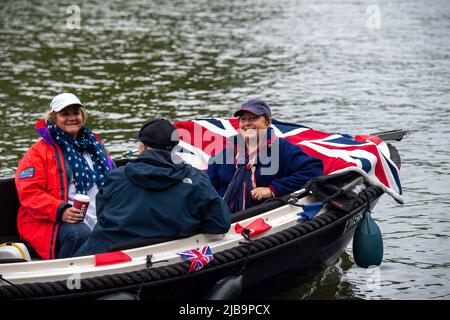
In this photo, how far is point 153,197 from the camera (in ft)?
17.3

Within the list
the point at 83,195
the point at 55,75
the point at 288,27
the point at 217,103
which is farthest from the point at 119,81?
the point at 83,195

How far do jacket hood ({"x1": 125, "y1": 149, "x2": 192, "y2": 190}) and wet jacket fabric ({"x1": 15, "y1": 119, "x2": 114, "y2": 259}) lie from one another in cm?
99

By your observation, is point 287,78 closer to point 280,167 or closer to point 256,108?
point 280,167

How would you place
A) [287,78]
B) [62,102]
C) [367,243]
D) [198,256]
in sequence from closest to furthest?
[198,256] < [62,102] < [367,243] < [287,78]

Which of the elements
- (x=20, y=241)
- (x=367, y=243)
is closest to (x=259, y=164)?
(x=367, y=243)

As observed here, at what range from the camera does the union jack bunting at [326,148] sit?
271 inches

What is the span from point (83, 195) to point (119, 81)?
30.7 feet

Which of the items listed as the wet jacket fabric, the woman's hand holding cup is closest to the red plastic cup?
the woman's hand holding cup

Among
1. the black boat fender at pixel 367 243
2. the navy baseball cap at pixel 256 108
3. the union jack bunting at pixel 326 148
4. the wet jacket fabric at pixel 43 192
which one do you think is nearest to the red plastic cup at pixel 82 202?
the wet jacket fabric at pixel 43 192

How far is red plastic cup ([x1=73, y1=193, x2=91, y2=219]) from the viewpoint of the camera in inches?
231

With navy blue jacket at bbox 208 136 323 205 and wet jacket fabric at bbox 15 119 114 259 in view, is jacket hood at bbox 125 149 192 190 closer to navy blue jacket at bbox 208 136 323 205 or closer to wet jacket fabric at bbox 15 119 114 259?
wet jacket fabric at bbox 15 119 114 259

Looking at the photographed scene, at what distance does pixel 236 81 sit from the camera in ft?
49.3

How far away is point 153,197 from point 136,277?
0.49 meters
